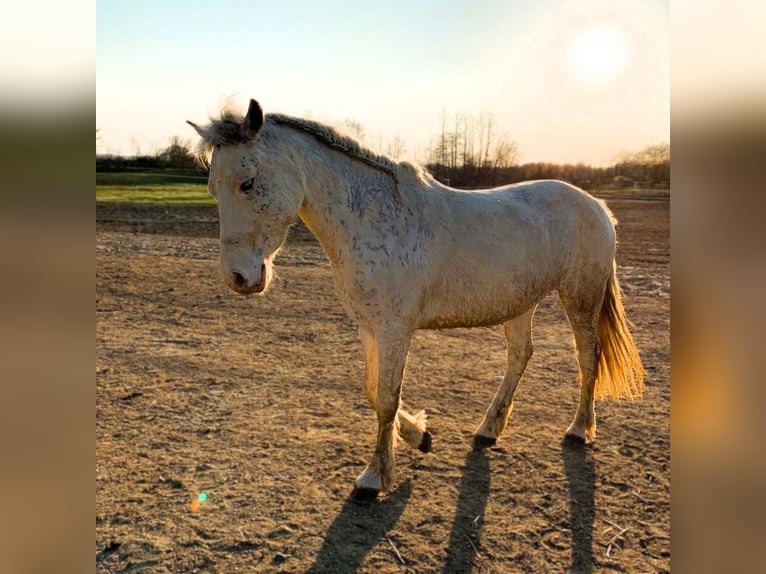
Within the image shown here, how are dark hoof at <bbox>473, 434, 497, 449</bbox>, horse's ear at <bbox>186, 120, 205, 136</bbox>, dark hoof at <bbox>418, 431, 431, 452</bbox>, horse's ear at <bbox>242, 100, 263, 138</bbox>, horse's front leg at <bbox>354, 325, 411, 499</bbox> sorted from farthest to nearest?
dark hoof at <bbox>473, 434, 497, 449</bbox> < dark hoof at <bbox>418, 431, 431, 452</bbox> < horse's front leg at <bbox>354, 325, 411, 499</bbox> < horse's ear at <bbox>186, 120, 205, 136</bbox> < horse's ear at <bbox>242, 100, 263, 138</bbox>

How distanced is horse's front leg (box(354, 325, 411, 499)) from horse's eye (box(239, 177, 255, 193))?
111 cm

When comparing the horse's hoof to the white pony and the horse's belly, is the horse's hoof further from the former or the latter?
the horse's belly

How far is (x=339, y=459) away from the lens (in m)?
3.71

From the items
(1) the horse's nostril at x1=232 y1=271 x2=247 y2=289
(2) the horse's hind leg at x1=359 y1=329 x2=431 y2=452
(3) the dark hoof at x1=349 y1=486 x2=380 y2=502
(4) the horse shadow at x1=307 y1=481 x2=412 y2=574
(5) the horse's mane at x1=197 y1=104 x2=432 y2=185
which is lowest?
(4) the horse shadow at x1=307 y1=481 x2=412 y2=574

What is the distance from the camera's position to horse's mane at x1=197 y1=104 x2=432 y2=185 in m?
2.58

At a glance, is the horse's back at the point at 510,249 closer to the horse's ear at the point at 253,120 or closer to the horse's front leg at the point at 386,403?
the horse's front leg at the point at 386,403

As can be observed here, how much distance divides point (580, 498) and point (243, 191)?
109 inches

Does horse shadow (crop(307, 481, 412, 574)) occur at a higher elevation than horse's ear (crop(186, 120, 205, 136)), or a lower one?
lower

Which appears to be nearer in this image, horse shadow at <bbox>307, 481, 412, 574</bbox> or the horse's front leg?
horse shadow at <bbox>307, 481, 412, 574</bbox>

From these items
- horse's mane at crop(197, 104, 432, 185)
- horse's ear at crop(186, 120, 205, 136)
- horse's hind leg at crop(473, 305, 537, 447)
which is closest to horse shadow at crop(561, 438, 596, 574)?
horse's hind leg at crop(473, 305, 537, 447)

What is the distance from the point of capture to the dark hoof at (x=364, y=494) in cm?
325

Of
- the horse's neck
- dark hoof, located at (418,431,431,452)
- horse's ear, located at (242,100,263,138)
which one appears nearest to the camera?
horse's ear, located at (242,100,263,138)
